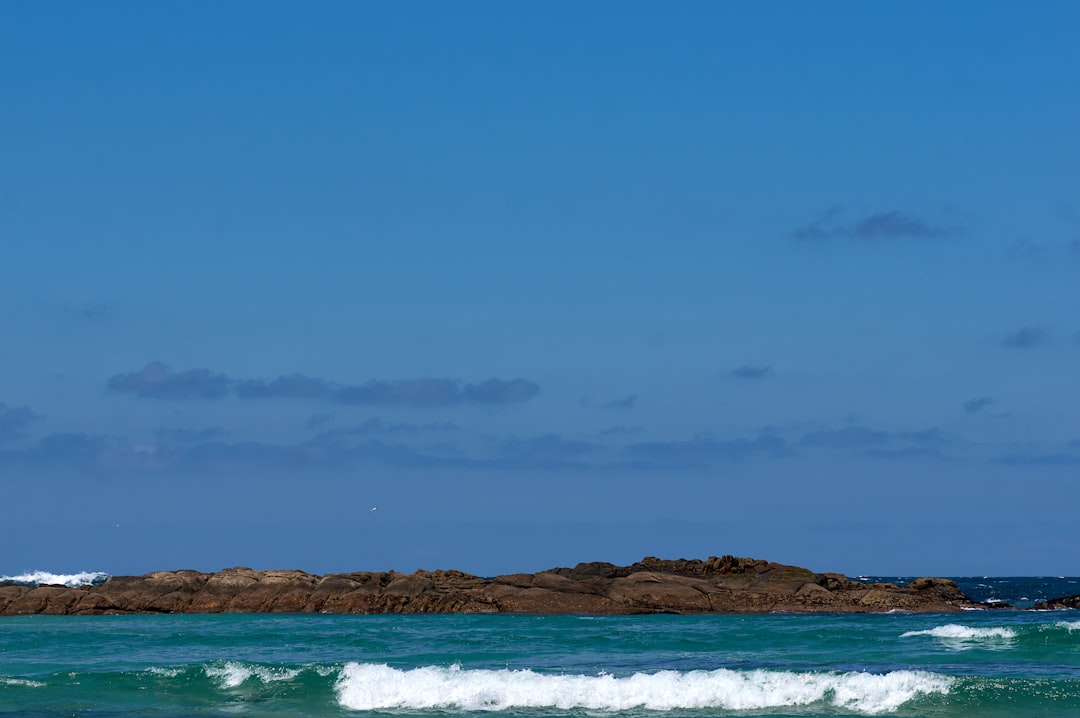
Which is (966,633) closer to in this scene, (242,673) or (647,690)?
(647,690)

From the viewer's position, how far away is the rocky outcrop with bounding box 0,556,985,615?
192 feet

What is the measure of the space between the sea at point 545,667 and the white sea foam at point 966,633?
16 centimetres

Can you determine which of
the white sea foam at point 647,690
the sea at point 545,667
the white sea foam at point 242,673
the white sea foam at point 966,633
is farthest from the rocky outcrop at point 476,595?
the white sea foam at point 647,690

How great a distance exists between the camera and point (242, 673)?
34875 millimetres

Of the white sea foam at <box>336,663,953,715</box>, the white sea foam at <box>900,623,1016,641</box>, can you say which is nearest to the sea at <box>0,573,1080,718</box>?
the white sea foam at <box>336,663,953,715</box>

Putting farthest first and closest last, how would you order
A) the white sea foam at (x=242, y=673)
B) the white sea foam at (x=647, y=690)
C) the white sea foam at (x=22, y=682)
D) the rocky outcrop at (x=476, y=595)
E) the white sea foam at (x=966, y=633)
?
the rocky outcrop at (x=476, y=595) → the white sea foam at (x=966, y=633) → the white sea foam at (x=242, y=673) → the white sea foam at (x=22, y=682) → the white sea foam at (x=647, y=690)

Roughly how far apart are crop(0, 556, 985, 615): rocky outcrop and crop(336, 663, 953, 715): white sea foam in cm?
2561

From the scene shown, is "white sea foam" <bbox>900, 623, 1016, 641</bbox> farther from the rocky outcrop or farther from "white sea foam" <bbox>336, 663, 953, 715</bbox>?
"white sea foam" <bbox>336, 663, 953, 715</bbox>

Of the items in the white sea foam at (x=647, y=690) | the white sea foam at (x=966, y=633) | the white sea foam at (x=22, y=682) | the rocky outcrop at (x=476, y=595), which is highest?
the rocky outcrop at (x=476, y=595)

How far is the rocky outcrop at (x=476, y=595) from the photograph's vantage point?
58.4 meters

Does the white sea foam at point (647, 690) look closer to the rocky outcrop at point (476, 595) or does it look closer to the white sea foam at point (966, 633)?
the white sea foam at point (966, 633)

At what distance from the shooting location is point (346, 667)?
3447 cm

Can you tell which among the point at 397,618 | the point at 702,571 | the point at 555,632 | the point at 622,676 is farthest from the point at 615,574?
the point at 622,676

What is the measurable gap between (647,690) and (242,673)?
35.4 feet
